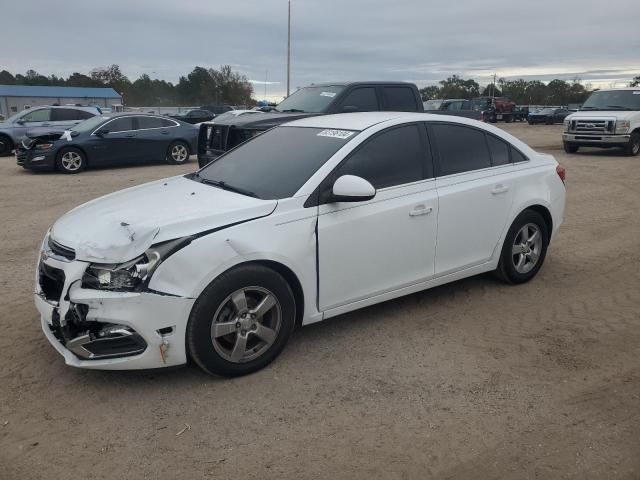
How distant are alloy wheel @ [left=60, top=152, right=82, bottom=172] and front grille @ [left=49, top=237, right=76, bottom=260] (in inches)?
432

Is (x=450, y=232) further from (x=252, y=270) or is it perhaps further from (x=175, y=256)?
(x=175, y=256)

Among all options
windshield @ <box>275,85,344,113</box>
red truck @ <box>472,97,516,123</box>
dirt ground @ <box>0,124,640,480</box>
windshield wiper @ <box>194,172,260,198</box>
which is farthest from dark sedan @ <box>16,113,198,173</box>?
red truck @ <box>472,97,516,123</box>

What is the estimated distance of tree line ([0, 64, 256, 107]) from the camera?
87.8 meters

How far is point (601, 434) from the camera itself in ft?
10.3

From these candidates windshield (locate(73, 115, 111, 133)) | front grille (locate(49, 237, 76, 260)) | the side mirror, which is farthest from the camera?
windshield (locate(73, 115, 111, 133))

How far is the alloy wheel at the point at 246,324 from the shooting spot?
3.58 m

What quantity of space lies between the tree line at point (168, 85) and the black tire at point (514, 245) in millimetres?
83613

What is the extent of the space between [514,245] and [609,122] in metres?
13.6

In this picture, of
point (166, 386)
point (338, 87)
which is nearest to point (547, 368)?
point (166, 386)

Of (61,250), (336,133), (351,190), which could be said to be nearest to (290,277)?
(351,190)

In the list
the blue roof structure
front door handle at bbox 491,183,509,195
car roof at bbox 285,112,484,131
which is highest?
the blue roof structure

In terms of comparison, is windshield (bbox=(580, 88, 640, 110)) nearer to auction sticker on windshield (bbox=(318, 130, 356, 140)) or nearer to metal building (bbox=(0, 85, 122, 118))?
auction sticker on windshield (bbox=(318, 130, 356, 140))

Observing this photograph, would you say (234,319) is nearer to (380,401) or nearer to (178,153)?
(380,401)

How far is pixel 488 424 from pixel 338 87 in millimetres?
7904
